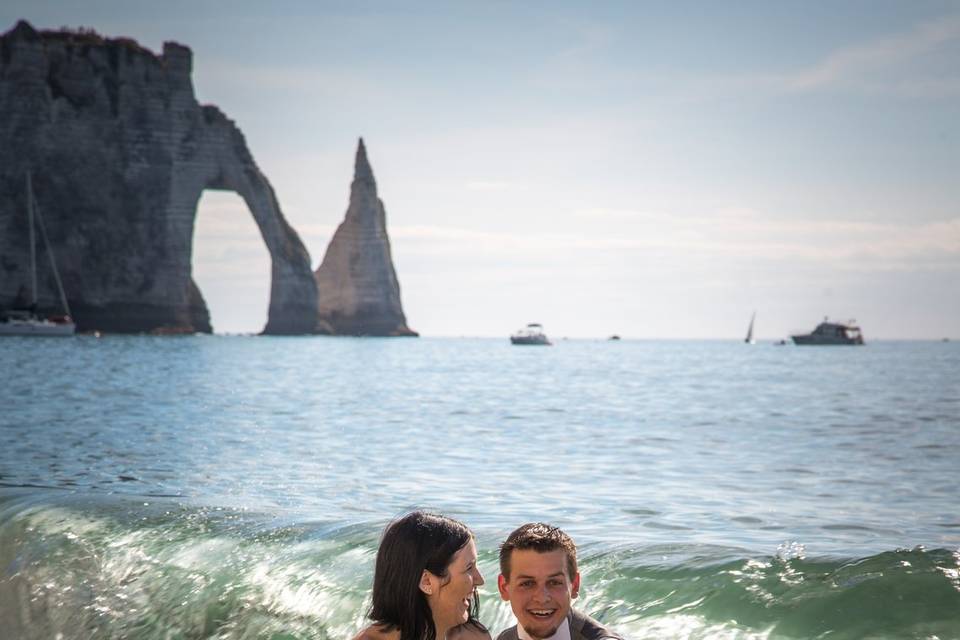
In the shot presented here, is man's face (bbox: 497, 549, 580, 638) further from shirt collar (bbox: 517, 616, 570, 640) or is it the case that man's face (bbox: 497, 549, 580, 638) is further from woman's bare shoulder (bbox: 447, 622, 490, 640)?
woman's bare shoulder (bbox: 447, 622, 490, 640)

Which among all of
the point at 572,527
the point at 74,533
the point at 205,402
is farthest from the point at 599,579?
the point at 205,402

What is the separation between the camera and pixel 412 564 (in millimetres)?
3832

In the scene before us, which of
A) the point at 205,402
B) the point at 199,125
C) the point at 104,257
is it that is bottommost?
the point at 205,402

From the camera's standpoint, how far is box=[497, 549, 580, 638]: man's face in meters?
3.71

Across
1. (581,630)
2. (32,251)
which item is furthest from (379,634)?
(32,251)

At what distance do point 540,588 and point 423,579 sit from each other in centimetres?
45

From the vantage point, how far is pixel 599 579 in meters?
7.47

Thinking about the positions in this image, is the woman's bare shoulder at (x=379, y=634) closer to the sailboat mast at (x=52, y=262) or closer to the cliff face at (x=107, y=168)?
the sailboat mast at (x=52, y=262)

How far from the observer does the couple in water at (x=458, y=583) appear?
3715 mm

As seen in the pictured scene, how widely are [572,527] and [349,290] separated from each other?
149455mm

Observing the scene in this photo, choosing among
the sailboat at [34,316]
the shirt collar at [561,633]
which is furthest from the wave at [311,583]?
the sailboat at [34,316]

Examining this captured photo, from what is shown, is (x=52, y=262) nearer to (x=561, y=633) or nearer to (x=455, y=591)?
(x=455, y=591)

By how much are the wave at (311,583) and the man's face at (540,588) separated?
2.82 meters

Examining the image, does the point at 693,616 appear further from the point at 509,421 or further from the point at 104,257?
the point at 104,257
